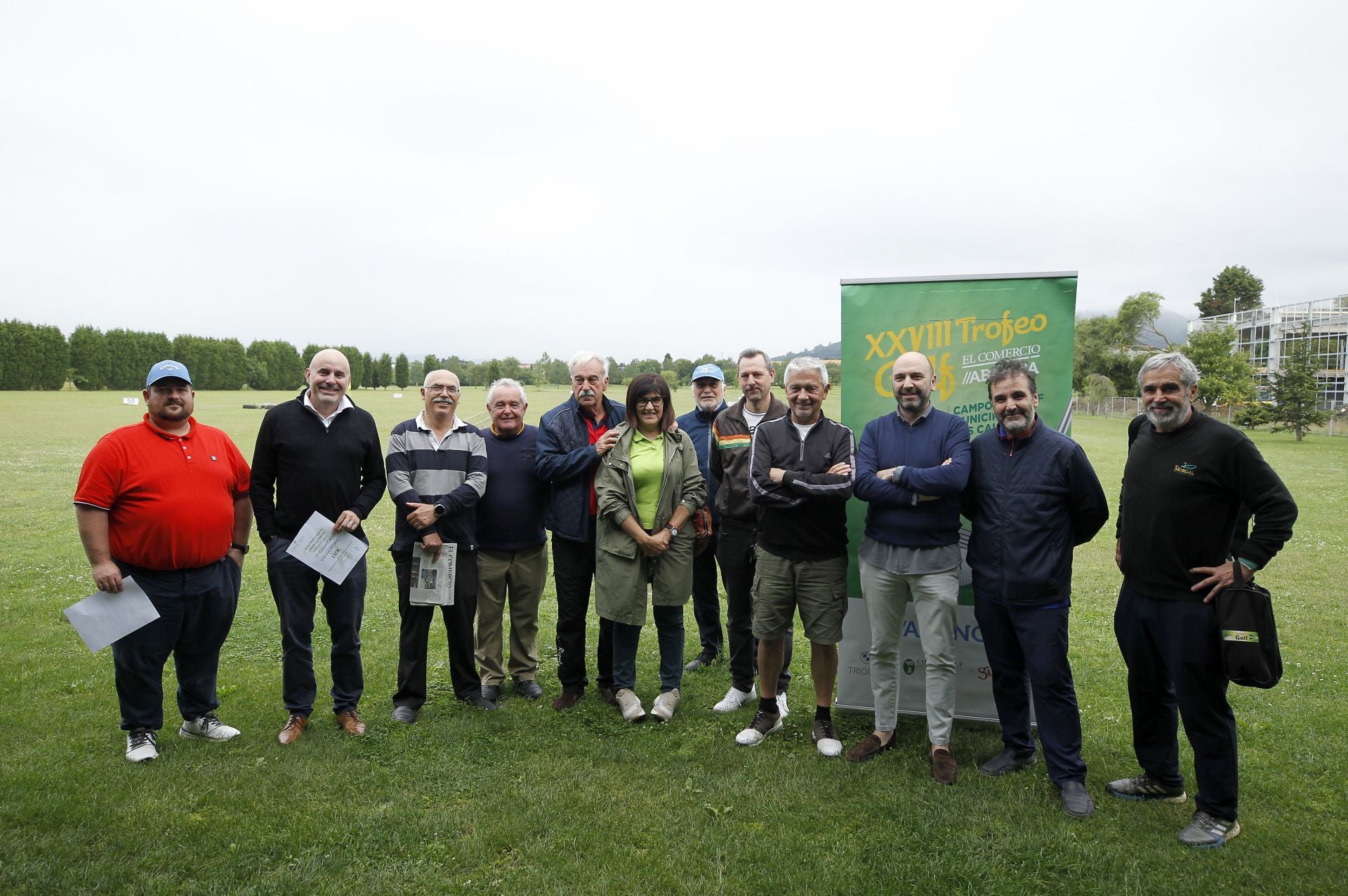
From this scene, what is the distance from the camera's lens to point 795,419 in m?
4.89

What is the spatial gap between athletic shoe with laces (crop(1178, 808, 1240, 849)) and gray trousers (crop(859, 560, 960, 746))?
1169 mm

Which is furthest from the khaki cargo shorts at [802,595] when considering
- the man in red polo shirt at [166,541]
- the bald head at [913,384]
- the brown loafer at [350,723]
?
the man in red polo shirt at [166,541]

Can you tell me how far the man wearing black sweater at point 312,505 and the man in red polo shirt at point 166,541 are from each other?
264mm

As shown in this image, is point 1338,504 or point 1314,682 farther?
point 1338,504

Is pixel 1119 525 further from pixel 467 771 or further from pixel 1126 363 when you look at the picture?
pixel 1126 363

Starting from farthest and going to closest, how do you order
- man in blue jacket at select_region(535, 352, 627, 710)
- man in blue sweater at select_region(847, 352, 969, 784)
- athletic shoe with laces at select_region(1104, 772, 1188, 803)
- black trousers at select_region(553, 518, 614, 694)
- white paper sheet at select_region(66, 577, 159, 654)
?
1. black trousers at select_region(553, 518, 614, 694)
2. man in blue jacket at select_region(535, 352, 627, 710)
3. man in blue sweater at select_region(847, 352, 969, 784)
4. white paper sheet at select_region(66, 577, 159, 654)
5. athletic shoe with laces at select_region(1104, 772, 1188, 803)

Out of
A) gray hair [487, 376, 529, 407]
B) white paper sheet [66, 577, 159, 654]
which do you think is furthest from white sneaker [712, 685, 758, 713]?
white paper sheet [66, 577, 159, 654]

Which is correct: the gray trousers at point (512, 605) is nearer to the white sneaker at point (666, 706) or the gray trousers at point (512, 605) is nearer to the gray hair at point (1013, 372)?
the white sneaker at point (666, 706)

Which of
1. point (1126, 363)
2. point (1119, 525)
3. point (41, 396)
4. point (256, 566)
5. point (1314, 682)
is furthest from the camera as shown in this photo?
point (1126, 363)

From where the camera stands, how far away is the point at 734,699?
5.52m

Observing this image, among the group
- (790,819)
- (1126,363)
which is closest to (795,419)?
(790,819)

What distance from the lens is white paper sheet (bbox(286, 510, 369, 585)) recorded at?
15.5 feet

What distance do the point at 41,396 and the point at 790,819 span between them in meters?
63.7

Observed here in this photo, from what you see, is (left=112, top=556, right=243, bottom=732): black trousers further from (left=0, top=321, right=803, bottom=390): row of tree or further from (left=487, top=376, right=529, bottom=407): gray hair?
(left=0, top=321, right=803, bottom=390): row of tree
